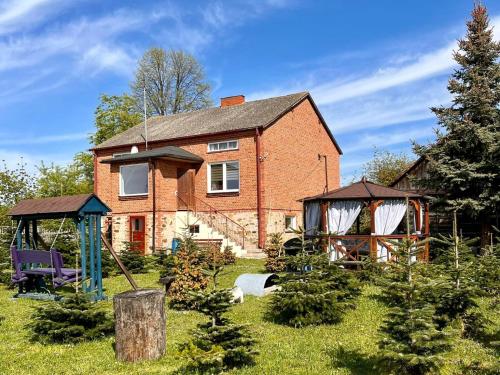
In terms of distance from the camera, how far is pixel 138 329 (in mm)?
7012

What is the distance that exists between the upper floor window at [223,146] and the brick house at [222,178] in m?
0.02

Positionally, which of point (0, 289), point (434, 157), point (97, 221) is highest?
point (434, 157)

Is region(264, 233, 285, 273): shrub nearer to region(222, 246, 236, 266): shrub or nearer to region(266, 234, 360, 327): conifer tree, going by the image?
region(222, 246, 236, 266): shrub

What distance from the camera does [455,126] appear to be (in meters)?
17.9

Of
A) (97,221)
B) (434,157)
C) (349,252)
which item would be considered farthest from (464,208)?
(97,221)

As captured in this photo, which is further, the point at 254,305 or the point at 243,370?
the point at 254,305

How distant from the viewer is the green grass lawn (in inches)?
256

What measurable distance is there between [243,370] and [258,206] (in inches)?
677

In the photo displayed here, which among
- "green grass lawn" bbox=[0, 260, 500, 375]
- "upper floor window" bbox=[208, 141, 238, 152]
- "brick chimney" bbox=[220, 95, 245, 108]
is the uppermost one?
"brick chimney" bbox=[220, 95, 245, 108]

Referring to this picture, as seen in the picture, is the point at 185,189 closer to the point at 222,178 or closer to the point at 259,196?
the point at 222,178

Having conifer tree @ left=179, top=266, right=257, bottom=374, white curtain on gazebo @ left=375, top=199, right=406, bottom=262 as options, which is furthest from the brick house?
conifer tree @ left=179, top=266, right=257, bottom=374

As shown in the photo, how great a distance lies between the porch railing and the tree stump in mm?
15815

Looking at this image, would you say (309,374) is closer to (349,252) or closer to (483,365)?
(483,365)

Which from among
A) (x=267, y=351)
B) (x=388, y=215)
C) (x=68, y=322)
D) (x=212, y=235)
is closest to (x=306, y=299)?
(x=267, y=351)
